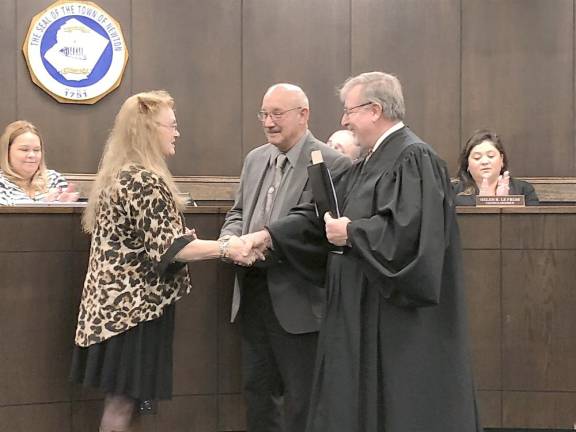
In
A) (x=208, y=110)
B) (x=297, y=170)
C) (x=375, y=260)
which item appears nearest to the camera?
(x=375, y=260)

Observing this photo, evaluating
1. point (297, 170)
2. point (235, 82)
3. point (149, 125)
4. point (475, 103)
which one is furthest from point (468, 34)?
point (149, 125)

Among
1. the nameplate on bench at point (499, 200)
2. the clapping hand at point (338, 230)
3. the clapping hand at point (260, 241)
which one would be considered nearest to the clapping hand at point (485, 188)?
the nameplate on bench at point (499, 200)

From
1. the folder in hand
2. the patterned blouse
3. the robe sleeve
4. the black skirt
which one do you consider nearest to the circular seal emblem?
the patterned blouse

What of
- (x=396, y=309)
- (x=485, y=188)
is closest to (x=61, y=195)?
(x=396, y=309)

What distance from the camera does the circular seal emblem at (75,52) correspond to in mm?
6625

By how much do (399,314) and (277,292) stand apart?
74 cm

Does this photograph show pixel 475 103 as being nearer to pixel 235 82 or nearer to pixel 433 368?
pixel 235 82

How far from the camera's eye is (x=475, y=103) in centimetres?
736

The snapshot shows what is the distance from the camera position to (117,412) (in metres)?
3.79

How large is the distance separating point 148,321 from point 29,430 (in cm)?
92

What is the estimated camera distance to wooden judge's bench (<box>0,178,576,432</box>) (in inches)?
163

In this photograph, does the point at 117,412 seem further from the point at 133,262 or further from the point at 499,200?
the point at 499,200

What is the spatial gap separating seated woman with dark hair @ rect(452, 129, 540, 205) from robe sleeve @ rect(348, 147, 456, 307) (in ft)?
9.06

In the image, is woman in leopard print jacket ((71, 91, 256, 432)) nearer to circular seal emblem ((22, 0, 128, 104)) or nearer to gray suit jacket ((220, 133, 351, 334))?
gray suit jacket ((220, 133, 351, 334))
